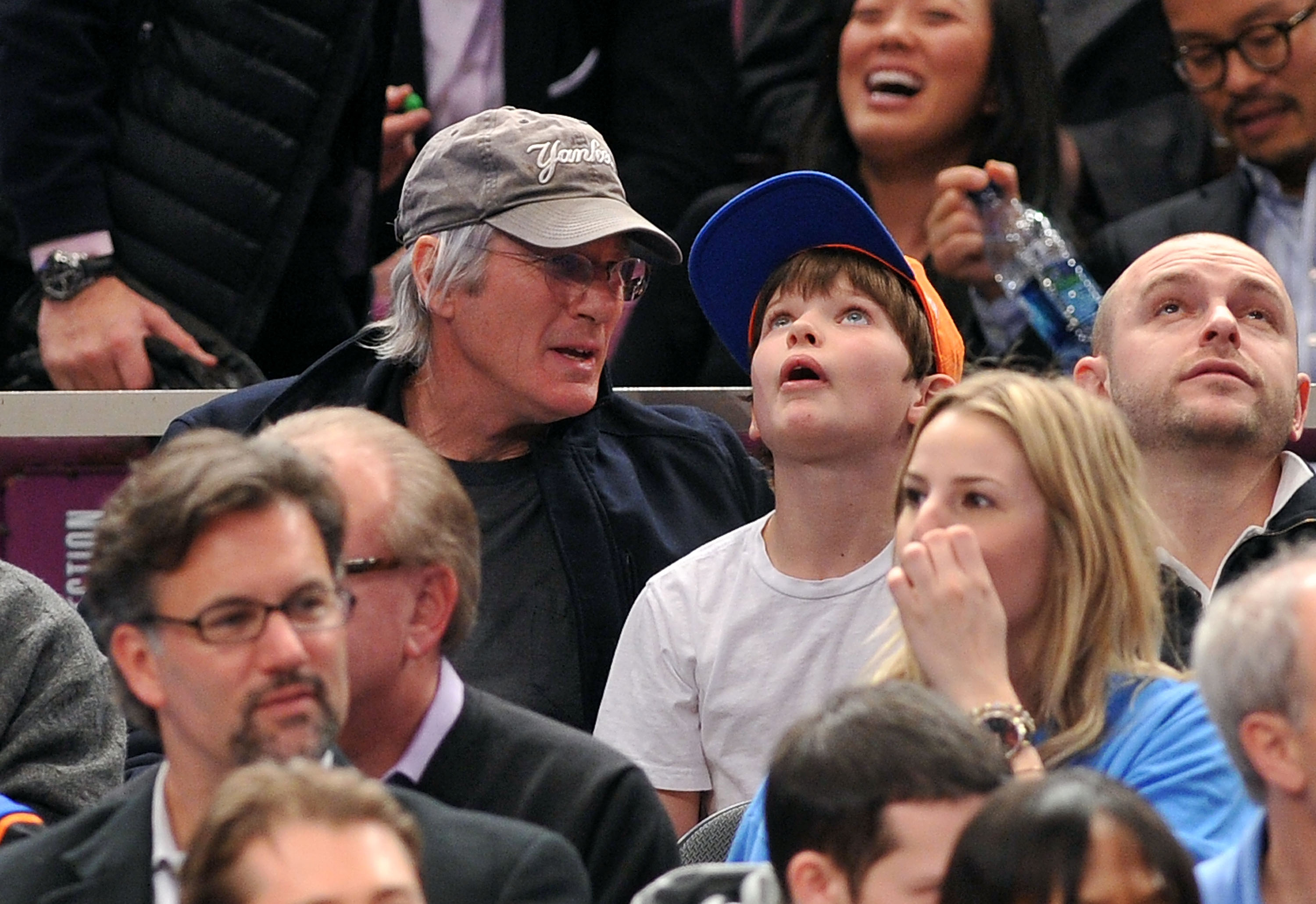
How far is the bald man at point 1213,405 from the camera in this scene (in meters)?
3.48

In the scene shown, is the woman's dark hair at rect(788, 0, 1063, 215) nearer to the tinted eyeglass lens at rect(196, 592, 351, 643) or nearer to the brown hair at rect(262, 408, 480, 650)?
the brown hair at rect(262, 408, 480, 650)

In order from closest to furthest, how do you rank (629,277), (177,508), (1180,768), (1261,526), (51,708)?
(177,508), (1180,768), (51,708), (1261,526), (629,277)

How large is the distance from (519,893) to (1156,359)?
1.71 metres

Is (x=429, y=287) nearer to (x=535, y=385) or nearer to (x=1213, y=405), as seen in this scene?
(x=535, y=385)

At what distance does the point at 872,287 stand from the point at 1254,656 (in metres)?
1.29

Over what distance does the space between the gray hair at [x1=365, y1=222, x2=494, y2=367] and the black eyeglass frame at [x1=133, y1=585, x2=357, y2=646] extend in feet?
5.03

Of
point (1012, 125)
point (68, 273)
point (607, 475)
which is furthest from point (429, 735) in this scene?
point (1012, 125)

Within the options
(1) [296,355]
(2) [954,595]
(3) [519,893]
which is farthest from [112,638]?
(1) [296,355]

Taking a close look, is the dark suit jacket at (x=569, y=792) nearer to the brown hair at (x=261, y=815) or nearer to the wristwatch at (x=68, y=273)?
the brown hair at (x=261, y=815)

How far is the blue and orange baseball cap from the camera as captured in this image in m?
3.46

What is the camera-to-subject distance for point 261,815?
2020 millimetres

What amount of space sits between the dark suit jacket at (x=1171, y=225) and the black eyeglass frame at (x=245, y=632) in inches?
99.4

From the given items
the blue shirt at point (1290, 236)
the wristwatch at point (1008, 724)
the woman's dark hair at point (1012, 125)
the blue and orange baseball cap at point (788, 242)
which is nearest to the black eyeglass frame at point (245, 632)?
the wristwatch at point (1008, 724)

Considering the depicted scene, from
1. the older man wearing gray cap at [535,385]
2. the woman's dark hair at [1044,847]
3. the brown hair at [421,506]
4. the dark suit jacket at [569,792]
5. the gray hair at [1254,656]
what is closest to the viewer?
the woman's dark hair at [1044,847]
